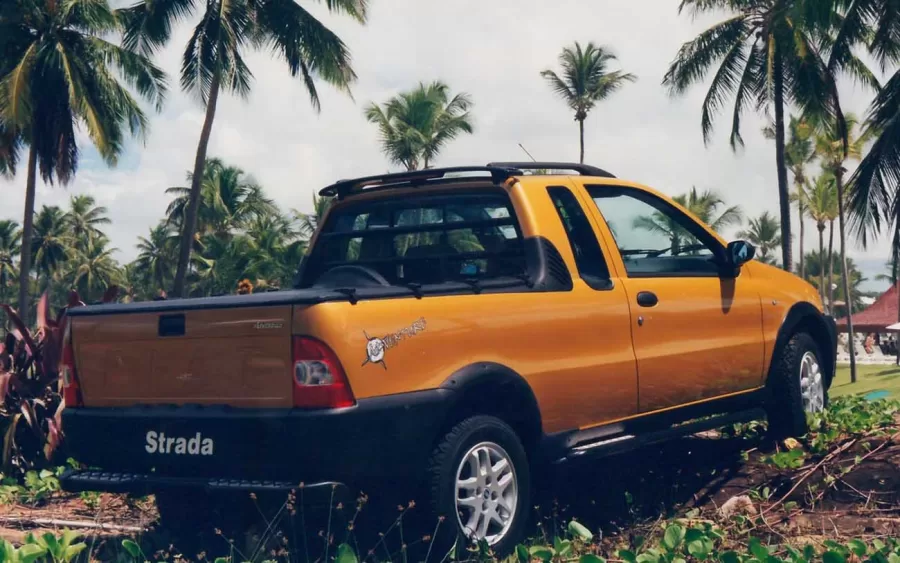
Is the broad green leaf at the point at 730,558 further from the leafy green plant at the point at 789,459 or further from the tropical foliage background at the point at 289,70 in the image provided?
the tropical foliage background at the point at 289,70

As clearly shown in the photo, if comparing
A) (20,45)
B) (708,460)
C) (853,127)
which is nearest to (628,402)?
(708,460)

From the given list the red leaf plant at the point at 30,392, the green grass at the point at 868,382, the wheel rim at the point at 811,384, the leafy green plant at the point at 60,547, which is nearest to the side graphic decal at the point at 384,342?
the leafy green plant at the point at 60,547

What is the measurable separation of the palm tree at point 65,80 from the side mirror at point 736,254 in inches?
983

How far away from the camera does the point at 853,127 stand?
156 feet

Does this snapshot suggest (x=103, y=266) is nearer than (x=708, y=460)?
No

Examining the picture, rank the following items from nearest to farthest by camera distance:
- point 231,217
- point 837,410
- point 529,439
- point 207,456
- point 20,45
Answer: point 207,456 → point 529,439 → point 837,410 → point 20,45 → point 231,217

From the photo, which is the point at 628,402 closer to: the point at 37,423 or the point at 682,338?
the point at 682,338

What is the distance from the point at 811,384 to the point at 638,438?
2.01 metres

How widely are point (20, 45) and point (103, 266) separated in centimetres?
5127

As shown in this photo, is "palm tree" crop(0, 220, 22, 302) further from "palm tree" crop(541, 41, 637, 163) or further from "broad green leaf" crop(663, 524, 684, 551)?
"broad green leaf" crop(663, 524, 684, 551)

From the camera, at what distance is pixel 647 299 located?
5793mm

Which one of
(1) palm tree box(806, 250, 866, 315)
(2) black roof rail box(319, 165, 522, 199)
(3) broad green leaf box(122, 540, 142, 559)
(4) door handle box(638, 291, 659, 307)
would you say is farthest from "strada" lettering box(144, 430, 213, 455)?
(1) palm tree box(806, 250, 866, 315)

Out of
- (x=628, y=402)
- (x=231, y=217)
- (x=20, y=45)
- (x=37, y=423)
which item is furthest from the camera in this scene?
(x=231, y=217)

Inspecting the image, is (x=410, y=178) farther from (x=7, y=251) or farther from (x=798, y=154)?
(x=7, y=251)
